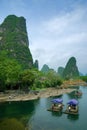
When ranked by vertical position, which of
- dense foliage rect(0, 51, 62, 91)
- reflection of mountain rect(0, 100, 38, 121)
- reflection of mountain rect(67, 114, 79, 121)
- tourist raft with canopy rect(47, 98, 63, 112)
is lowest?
reflection of mountain rect(67, 114, 79, 121)

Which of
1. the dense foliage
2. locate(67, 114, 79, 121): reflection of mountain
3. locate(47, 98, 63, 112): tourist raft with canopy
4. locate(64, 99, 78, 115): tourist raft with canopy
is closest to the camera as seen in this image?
locate(67, 114, 79, 121): reflection of mountain

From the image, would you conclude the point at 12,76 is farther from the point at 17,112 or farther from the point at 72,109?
the point at 72,109

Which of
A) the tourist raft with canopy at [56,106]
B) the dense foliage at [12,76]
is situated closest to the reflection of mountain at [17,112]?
the tourist raft with canopy at [56,106]

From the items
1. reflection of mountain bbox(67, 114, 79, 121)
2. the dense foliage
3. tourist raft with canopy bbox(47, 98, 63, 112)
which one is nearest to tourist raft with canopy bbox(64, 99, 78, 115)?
reflection of mountain bbox(67, 114, 79, 121)

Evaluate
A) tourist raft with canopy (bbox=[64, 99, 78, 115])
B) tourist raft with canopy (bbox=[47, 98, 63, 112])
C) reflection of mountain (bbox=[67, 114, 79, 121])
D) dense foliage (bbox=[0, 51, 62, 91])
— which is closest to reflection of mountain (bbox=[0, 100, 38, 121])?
tourist raft with canopy (bbox=[47, 98, 63, 112])

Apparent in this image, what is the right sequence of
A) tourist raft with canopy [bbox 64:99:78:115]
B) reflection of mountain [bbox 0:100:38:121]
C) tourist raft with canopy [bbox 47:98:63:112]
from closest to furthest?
reflection of mountain [bbox 0:100:38:121], tourist raft with canopy [bbox 64:99:78:115], tourist raft with canopy [bbox 47:98:63:112]

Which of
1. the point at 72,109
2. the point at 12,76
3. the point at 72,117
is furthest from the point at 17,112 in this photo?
the point at 12,76

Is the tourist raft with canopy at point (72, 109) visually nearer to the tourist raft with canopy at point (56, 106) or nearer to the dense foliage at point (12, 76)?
the tourist raft with canopy at point (56, 106)

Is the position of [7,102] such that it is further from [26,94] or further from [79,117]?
[79,117]

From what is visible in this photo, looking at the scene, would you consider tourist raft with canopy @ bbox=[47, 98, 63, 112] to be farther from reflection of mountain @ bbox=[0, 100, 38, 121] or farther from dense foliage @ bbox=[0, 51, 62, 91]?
dense foliage @ bbox=[0, 51, 62, 91]

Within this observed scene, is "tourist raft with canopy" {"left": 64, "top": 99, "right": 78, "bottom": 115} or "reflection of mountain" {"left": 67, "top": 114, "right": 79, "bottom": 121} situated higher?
"tourist raft with canopy" {"left": 64, "top": 99, "right": 78, "bottom": 115}

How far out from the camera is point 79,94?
330ft

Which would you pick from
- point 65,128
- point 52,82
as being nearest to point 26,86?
point 52,82

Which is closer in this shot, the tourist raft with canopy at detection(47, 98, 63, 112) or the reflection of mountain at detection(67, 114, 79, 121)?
the reflection of mountain at detection(67, 114, 79, 121)
